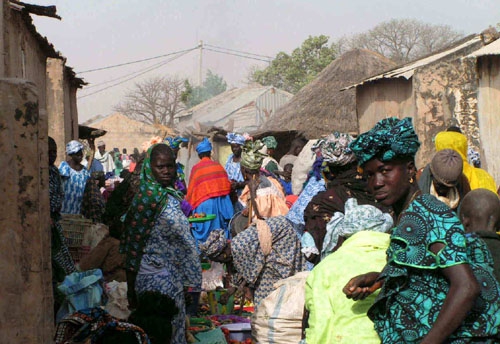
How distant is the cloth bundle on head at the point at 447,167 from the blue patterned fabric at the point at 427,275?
2.95 meters

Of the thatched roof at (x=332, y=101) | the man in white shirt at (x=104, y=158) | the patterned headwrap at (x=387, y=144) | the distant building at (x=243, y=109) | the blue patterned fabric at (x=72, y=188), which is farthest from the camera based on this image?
the distant building at (x=243, y=109)

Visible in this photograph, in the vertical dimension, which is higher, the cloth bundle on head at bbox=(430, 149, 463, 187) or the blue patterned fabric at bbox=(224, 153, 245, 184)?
the blue patterned fabric at bbox=(224, 153, 245, 184)

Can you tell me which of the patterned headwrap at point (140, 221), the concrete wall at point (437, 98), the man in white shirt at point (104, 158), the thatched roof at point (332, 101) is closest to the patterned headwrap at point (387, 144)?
the patterned headwrap at point (140, 221)

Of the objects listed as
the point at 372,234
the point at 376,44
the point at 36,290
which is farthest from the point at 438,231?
the point at 376,44

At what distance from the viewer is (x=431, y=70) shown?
12438mm

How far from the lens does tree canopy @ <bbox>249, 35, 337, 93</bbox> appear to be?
47312 mm

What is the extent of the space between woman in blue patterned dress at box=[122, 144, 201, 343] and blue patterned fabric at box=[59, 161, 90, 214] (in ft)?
16.1

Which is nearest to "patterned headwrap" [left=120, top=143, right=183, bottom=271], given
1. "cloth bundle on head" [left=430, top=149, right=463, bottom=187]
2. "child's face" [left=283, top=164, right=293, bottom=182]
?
"cloth bundle on head" [left=430, top=149, right=463, bottom=187]

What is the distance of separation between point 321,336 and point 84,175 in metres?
7.95

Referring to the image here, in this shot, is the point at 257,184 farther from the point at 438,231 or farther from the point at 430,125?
the point at 438,231

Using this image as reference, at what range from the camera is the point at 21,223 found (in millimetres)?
2906

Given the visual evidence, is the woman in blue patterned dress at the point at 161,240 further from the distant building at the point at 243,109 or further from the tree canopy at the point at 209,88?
the tree canopy at the point at 209,88

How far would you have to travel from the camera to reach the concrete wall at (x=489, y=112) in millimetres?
11016

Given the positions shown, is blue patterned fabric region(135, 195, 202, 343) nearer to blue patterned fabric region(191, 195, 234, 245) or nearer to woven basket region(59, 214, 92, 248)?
woven basket region(59, 214, 92, 248)
